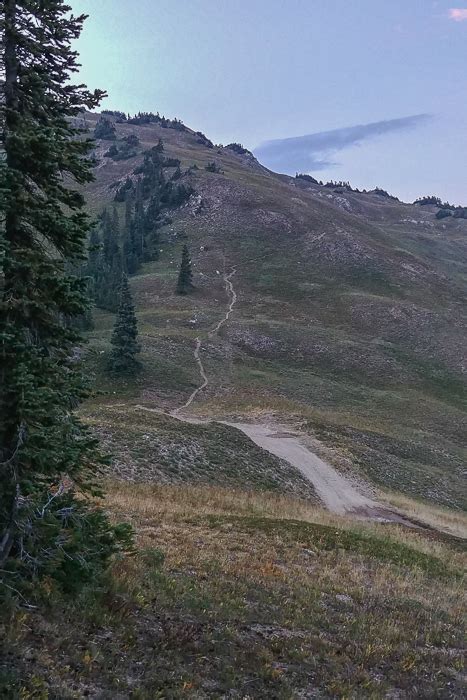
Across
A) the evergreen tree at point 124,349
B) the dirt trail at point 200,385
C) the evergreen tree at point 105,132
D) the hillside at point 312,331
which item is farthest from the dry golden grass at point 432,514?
the evergreen tree at point 105,132

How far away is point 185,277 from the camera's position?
83.5 meters

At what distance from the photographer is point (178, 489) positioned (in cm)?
2245

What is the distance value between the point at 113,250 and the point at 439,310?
6129 centimetres

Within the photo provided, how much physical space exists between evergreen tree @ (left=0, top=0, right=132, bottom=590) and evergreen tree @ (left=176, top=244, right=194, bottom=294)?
74.5 meters

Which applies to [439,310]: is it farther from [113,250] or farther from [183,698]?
[183,698]

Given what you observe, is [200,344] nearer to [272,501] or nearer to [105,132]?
[272,501]

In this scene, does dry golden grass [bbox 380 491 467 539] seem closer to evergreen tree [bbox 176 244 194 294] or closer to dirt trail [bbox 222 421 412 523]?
dirt trail [bbox 222 421 412 523]

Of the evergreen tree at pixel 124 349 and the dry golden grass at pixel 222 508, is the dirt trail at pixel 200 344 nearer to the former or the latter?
the evergreen tree at pixel 124 349

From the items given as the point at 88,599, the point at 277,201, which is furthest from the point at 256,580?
the point at 277,201

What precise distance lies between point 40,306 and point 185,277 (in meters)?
76.8

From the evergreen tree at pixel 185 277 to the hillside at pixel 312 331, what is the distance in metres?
1.69

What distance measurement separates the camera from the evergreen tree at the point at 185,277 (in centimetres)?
8262

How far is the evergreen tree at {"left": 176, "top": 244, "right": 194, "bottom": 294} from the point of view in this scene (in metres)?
82.6

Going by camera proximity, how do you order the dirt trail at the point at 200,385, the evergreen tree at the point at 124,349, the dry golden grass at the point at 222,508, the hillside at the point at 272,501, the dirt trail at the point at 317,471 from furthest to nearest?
1. the evergreen tree at the point at 124,349
2. the dirt trail at the point at 200,385
3. the dirt trail at the point at 317,471
4. the dry golden grass at the point at 222,508
5. the hillside at the point at 272,501
